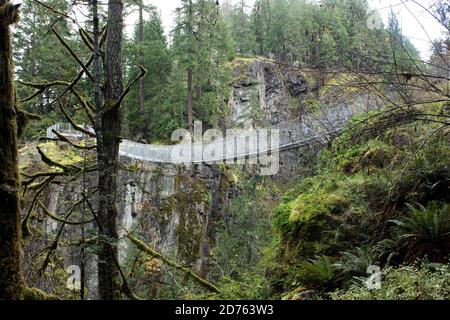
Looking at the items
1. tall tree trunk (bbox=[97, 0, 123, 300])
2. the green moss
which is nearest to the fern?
tall tree trunk (bbox=[97, 0, 123, 300])

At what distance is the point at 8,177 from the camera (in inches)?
128

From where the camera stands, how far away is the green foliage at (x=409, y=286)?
9.45 feet

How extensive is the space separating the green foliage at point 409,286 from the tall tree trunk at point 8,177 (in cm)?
276

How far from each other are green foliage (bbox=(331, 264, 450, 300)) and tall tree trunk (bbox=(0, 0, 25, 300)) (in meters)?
2.76

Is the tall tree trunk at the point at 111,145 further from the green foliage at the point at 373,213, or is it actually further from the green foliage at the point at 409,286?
the green foliage at the point at 409,286

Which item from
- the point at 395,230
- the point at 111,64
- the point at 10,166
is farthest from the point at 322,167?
the point at 10,166

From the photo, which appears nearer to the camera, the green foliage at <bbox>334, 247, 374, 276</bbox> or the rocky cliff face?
the green foliage at <bbox>334, 247, 374, 276</bbox>

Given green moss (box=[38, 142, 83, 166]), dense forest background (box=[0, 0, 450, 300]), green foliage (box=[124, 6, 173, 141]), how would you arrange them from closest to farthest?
dense forest background (box=[0, 0, 450, 300]) → green moss (box=[38, 142, 83, 166]) → green foliage (box=[124, 6, 173, 141])

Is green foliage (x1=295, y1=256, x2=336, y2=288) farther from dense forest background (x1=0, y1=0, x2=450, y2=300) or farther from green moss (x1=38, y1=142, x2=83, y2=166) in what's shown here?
green moss (x1=38, y1=142, x2=83, y2=166)

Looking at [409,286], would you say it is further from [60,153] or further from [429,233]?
[60,153]

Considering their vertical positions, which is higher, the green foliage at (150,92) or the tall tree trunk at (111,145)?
the green foliage at (150,92)

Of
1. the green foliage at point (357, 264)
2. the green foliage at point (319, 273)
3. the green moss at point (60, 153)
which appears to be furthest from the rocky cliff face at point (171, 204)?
the green foliage at point (357, 264)

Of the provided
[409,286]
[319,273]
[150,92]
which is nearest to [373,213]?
[319,273]

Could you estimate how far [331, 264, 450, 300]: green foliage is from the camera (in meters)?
2.88
